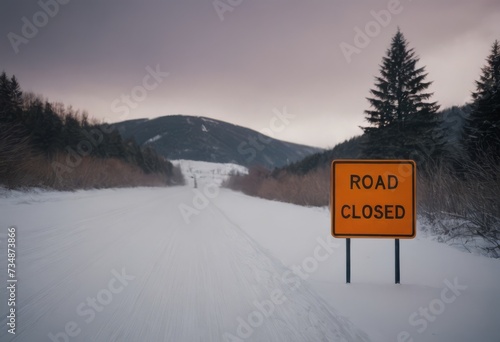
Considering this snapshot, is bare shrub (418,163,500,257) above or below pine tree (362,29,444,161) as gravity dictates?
below

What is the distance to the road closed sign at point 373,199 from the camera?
11.0ft

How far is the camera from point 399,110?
2234cm

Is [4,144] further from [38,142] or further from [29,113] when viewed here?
[29,113]

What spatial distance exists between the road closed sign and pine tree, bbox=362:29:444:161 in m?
20.1

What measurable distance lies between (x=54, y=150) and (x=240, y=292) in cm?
3746

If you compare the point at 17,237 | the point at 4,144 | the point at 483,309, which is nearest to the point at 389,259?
the point at 483,309

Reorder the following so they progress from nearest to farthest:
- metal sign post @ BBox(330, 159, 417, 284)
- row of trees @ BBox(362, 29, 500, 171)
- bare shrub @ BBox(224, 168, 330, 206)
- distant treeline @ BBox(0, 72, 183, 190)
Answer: metal sign post @ BBox(330, 159, 417, 284), distant treeline @ BBox(0, 72, 183, 190), bare shrub @ BBox(224, 168, 330, 206), row of trees @ BBox(362, 29, 500, 171)

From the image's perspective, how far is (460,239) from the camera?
5.65 meters

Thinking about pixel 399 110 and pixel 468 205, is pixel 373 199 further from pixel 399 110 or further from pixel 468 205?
pixel 399 110

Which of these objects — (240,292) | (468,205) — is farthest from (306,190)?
(240,292)

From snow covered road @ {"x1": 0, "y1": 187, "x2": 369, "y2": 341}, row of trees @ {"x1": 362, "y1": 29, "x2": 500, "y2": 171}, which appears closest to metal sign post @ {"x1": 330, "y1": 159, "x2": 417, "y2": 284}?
snow covered road @ {"x1": 0, "y1": 187, "x2": 369, "y2": 341}

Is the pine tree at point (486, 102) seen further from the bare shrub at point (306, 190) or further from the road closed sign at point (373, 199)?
the road closed sign at point (373, 199)

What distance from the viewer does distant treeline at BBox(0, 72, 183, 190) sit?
40.8 feet

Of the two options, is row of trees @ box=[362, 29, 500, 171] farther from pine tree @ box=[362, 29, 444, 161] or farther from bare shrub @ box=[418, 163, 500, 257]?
bare shrub @ box=[418, 163, 500, 257]
